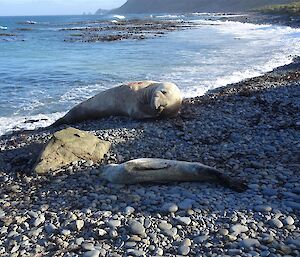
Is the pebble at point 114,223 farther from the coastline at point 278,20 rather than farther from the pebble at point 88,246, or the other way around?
the coastline at point 278,20

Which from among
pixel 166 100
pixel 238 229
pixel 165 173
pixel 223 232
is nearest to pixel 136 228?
pixel 223 232

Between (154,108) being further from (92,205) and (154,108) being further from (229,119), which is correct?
(92,205)

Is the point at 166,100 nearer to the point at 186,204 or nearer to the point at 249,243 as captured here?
the point at 186,204

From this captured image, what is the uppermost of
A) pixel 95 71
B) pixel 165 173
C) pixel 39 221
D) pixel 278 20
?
pixel 165 173

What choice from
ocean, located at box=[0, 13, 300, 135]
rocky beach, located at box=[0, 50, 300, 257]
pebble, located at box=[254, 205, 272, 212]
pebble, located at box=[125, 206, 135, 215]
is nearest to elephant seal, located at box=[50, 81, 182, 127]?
rocky beach, located at box=[0, 50, 300, 257]

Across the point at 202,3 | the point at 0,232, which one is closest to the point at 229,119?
the point at 0,232

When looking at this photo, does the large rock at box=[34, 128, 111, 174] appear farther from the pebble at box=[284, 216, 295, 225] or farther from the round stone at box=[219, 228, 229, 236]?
the pebble at box=[284, 216, 295, 225]

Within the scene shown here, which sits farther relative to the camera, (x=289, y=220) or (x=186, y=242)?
(x=289, y=220)

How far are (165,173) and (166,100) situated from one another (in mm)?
3932

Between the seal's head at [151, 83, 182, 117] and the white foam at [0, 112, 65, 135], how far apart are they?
3.53 meters

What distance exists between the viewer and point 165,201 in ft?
18.7

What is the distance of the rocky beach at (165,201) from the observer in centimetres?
473

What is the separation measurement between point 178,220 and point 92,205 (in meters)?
1.27

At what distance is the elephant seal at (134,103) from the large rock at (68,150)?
2380mm
